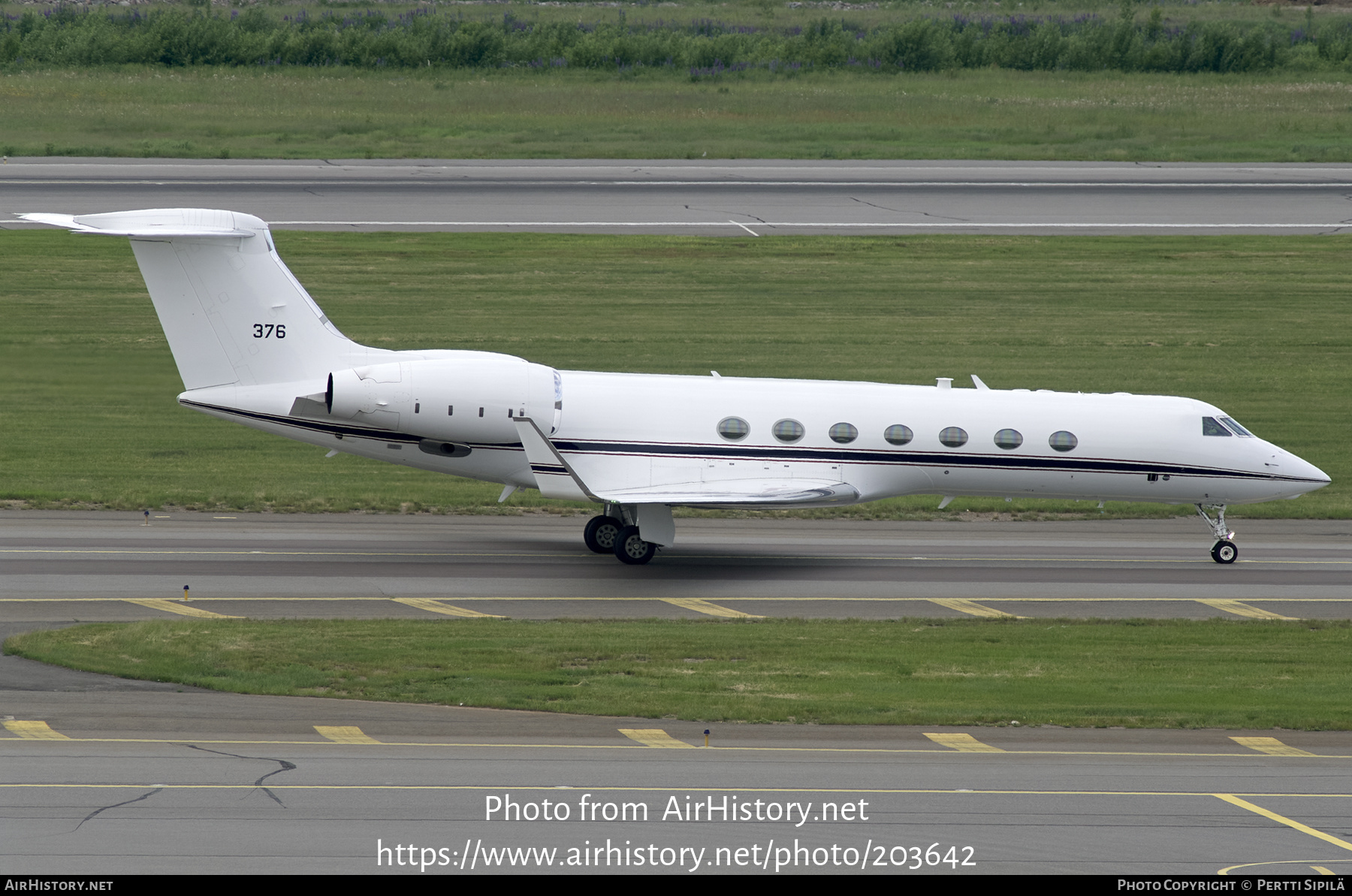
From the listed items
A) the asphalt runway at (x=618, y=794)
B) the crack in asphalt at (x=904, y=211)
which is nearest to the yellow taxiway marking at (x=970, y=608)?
the asphalt runway at (x=618, y=794)

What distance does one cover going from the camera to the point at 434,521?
30672 millimetres

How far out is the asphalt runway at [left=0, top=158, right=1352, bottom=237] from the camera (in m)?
53.0

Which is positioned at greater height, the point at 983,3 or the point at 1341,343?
the point at 983,3

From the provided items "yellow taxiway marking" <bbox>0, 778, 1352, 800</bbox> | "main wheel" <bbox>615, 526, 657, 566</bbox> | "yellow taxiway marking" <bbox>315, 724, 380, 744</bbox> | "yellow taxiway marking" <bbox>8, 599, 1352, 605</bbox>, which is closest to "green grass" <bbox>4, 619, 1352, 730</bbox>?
"yellow taxiway marking" <bbox>315, 724, 380, 744</bbox>

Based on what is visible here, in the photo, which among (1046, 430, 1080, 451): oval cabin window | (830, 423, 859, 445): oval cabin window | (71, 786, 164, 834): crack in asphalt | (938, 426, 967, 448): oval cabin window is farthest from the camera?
(1046, 430, 1080, 451): oval cabin window

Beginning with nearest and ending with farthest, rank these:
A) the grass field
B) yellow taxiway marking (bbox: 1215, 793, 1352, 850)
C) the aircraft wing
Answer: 1. yellow taxiway marking (bbox: 1215, 793, 1352, 850)
2. the aircraft wing
3. the grass field

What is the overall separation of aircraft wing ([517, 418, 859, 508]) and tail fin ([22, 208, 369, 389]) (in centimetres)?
441

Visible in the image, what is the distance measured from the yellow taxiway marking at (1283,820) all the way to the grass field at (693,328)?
54.1ft

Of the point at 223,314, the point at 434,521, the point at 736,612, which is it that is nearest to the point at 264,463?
the point at 434,521

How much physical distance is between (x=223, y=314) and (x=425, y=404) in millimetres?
4009

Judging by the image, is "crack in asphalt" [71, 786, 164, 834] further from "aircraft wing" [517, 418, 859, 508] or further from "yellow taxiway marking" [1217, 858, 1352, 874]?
"aircraft wing" [517, 418, 859, 508]

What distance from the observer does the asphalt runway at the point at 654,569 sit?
952 inches

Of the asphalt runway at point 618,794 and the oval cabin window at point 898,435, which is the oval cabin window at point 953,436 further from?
the asphalt runway at point 618,794
